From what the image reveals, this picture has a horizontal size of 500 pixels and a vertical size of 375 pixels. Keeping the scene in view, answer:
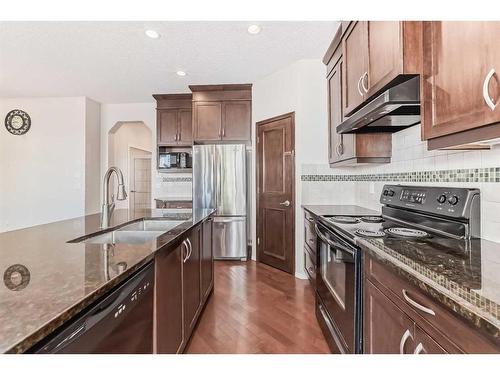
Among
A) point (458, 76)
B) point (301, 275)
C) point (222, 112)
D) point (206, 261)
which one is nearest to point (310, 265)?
point (301, 275)

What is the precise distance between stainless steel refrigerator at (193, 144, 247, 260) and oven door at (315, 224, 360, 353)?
1991mm

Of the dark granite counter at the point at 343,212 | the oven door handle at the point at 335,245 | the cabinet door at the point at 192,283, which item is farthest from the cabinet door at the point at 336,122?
the cabinet door at the point at 192,283

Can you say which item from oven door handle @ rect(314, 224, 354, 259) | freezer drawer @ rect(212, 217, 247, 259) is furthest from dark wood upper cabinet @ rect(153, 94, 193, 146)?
oven door handle @ rect(314, 224, 354, 259)

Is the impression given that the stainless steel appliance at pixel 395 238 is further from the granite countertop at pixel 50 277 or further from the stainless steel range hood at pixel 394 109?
the granite countertop at pixel 50 277

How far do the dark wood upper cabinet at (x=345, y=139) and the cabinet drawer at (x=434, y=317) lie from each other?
1.36 meters

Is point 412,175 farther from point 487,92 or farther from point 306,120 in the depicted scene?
point 306,120

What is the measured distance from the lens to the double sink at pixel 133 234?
1.60 m

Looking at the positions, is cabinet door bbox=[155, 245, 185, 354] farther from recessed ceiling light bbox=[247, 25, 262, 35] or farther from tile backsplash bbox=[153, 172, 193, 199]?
tile backsplash bbox=[153, 172, 193, 199]

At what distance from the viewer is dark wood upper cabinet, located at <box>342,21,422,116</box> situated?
1.25m

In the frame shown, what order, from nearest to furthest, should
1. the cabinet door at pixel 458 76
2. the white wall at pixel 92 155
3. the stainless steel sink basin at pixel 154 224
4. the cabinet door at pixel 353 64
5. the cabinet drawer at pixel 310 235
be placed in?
the cabinet door at pixel 458 76, the cabinet door at pixel 353 64, the stainless steel sink basin at pixel 154 224, the cabinet drawer at pixel 310 235, the white wall at pixel 92 155

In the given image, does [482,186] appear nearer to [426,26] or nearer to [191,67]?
[426,26]

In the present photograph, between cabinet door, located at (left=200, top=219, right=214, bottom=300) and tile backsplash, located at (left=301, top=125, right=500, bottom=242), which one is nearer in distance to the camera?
tile backsplash, located at (left=301, top=125, right=500, bottom=242)

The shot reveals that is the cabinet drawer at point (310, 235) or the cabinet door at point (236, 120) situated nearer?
the cabinet drawer at point (310, 235)

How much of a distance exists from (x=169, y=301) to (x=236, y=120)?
3.19 metres
